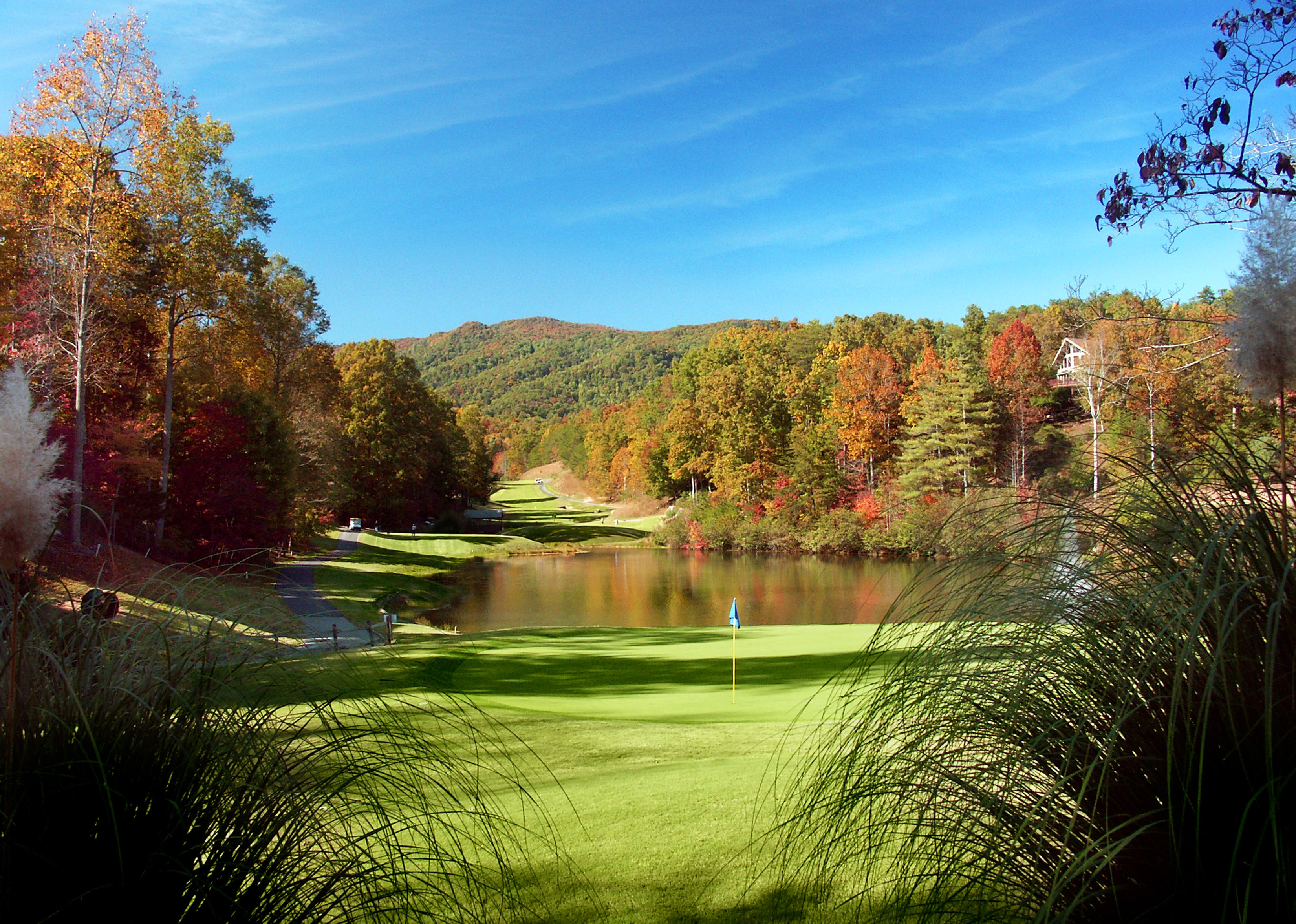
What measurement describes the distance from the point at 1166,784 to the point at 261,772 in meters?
2.22

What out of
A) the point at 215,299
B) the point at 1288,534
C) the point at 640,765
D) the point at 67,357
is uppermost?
the point at 215,299

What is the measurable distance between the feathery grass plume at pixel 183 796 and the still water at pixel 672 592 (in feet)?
58.0

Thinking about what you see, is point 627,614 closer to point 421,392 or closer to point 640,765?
point 640,765

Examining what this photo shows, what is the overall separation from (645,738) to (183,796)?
4779 mm

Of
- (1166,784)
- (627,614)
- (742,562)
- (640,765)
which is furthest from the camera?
(742,562)

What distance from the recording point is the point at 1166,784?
6.23 feet

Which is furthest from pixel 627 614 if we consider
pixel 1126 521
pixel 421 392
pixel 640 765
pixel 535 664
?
pixel 421 392

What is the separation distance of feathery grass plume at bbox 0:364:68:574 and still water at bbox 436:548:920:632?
18129mm

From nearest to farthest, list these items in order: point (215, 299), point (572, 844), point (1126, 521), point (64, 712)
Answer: point (64, 712) → point (1126, 521) → point (572, 844) → point (215, 299)

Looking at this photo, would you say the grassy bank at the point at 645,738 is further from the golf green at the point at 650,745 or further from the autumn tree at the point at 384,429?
the autumn tree at the point at 384,429

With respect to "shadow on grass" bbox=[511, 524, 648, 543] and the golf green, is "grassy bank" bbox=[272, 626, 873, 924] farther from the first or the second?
"shadow on grass" bbox=[511, 524, 648, 543]

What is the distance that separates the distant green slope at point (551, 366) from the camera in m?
142

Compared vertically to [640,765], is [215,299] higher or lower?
higher

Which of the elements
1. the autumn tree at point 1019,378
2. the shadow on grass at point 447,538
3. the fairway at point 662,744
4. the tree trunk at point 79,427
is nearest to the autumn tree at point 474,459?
the shadow on grass at point 447,538
